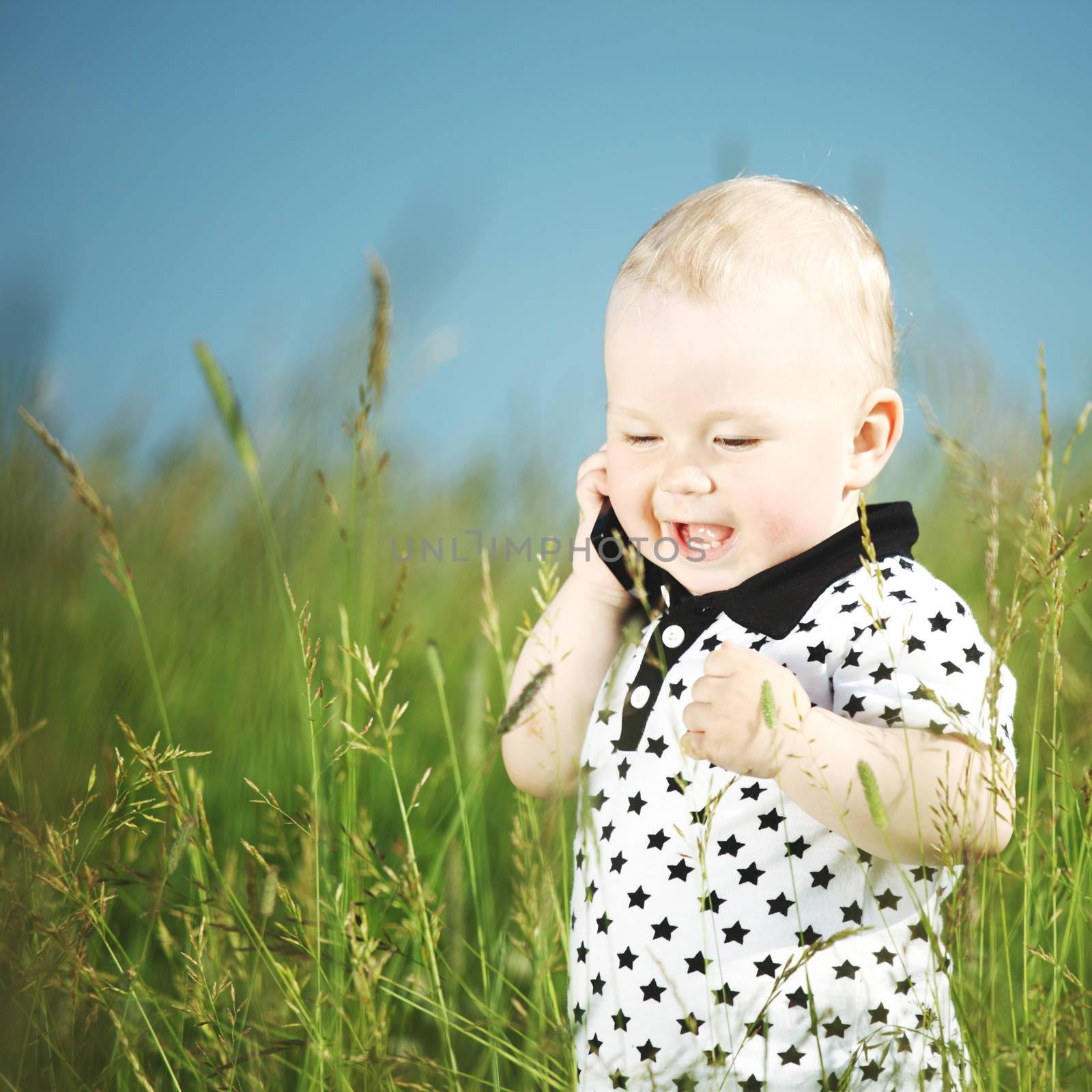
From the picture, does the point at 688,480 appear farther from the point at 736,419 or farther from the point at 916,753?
the point at 916,753

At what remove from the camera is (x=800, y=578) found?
4.59 feet

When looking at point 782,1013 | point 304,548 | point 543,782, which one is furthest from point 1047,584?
point 304,548

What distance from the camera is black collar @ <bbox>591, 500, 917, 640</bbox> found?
4.54ft

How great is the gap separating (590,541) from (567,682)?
0.24 m

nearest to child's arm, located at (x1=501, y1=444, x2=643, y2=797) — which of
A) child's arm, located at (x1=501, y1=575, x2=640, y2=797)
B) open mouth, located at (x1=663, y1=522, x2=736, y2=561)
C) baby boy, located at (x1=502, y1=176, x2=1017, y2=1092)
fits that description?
Answer: child's arm, located at (x1=501, y1=575, x2=640, y2=797)

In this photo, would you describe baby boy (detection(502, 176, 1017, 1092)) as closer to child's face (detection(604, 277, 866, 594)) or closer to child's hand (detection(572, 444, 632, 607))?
child's face (detection(604, 277, 866, 594))

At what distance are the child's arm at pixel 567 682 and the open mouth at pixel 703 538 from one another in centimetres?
26

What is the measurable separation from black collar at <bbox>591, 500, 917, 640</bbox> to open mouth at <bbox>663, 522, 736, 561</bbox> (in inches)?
2.3

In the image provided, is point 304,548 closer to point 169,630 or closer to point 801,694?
point 169,630

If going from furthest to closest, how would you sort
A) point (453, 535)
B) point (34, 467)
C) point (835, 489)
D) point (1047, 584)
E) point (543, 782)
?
point (453, 535) < point (34, 467) < point (543, 782) < point (835, 489) < point (1047, 584)

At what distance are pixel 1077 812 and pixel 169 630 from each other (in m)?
2.13

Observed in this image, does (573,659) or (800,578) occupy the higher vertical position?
(800,578)

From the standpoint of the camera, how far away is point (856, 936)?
1305mm

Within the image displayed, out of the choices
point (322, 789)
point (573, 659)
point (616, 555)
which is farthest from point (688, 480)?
point (322, 789)
